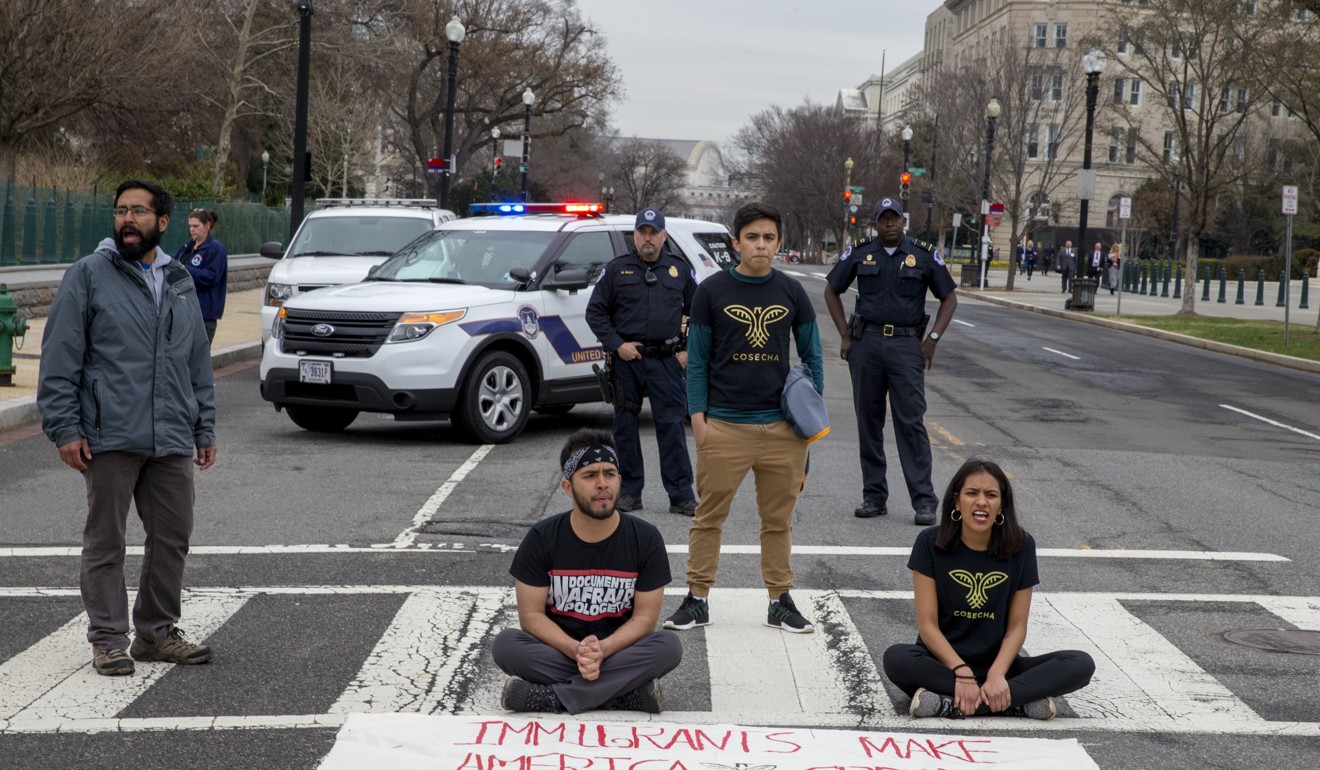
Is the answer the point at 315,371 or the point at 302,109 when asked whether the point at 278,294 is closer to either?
the point at 315,371

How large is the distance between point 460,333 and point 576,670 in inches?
263

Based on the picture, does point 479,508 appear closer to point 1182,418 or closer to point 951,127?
point 1182,418

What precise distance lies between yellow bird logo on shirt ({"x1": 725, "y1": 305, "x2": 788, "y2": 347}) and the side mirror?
5.75 m

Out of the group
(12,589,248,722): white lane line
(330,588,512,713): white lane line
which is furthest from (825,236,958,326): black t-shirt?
(12,589,248,722): white lane line

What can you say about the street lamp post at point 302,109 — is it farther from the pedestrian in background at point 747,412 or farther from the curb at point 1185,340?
the pedestrian in background at point 747,412

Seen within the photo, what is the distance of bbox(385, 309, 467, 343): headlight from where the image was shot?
11750 mm

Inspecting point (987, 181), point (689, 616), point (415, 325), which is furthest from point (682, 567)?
point (987, 181)

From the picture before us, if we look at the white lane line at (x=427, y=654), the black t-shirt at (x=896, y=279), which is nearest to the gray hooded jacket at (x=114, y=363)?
the white lane line at (x=427, y=654)

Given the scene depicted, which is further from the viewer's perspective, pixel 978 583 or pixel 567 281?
pixel 567 281

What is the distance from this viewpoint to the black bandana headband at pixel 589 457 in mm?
5285

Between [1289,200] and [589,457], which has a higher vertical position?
[1289,200]

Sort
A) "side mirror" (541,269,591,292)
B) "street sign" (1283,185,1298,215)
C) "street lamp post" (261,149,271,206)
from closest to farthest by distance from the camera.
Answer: "side mirror" (541,269,591,292) < "street sign" (1283,185,1298,215) < "street lamp post" (261,149,271,206)

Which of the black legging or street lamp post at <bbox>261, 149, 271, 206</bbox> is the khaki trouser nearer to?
the black legging

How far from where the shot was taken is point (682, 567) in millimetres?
7871
